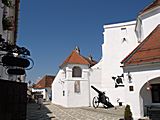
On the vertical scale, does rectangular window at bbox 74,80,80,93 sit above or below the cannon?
above

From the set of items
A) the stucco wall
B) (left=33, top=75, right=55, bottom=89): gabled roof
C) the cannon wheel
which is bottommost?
the cannon wheel

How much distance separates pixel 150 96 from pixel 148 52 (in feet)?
9.98

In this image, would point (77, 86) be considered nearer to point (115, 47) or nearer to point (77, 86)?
point (77, 86)

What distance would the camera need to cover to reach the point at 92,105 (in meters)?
29.6

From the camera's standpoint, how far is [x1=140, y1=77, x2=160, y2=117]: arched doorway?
→ 15595 mm

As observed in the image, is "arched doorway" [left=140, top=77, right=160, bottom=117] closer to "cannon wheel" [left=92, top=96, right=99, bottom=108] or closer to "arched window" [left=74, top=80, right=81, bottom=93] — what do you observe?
"cannon wheel" [left=92, top=96, right=99, bottom=108]

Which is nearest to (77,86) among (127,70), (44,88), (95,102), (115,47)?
Result: (95,102)

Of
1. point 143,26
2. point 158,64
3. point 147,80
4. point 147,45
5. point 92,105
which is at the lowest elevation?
point 92,105

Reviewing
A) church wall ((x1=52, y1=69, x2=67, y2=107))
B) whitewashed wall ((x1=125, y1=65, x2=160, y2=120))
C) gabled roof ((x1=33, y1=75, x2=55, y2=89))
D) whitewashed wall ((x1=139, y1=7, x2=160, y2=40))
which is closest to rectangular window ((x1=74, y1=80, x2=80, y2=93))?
church wall ((x1=52, y1=69, x2=67, y2=107))

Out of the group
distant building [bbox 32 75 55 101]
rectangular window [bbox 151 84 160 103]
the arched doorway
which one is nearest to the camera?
the arched doorway

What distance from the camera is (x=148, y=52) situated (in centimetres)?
1614

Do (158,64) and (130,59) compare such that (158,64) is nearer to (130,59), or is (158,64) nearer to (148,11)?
(130,59)

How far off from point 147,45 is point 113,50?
41.1 ft

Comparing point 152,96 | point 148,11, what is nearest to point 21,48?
point 152,96
